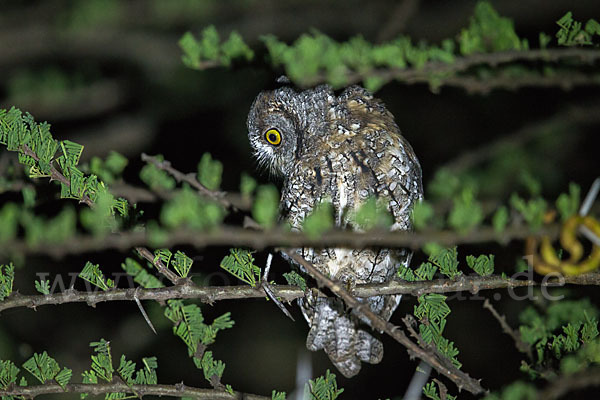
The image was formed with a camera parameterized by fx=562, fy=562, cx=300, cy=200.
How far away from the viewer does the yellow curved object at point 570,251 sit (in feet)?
2.80

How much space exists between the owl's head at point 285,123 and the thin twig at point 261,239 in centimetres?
112

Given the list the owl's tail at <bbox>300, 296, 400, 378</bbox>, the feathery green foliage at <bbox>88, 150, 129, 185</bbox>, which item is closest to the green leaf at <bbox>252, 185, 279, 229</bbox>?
the feathery green foliage at <bbox>88, 150, 129, 185</bbox>

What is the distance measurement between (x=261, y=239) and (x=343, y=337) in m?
1.32

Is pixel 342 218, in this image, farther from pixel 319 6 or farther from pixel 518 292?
pixel 319 6

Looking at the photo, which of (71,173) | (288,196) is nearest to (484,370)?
(288,196)

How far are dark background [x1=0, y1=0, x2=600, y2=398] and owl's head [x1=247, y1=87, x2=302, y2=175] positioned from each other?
0.73 m

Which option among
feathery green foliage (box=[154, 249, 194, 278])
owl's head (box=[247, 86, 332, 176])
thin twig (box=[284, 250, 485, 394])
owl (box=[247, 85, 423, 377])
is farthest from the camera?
owl's head (box=[247, 86, 332, 176])

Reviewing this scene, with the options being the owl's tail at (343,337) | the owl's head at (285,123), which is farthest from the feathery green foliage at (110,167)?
the owl's tail at (343,337)

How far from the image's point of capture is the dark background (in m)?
2.93

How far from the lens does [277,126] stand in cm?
205

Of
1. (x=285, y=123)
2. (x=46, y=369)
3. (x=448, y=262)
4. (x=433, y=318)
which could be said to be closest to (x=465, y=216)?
(x=448, y=262)

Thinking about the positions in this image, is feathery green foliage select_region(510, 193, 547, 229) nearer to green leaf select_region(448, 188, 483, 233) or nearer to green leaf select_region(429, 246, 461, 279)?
green leaf select_region(448, 188, 483, 233)

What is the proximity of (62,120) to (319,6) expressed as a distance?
1617 mm

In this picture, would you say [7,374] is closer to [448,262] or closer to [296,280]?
[296,280]
